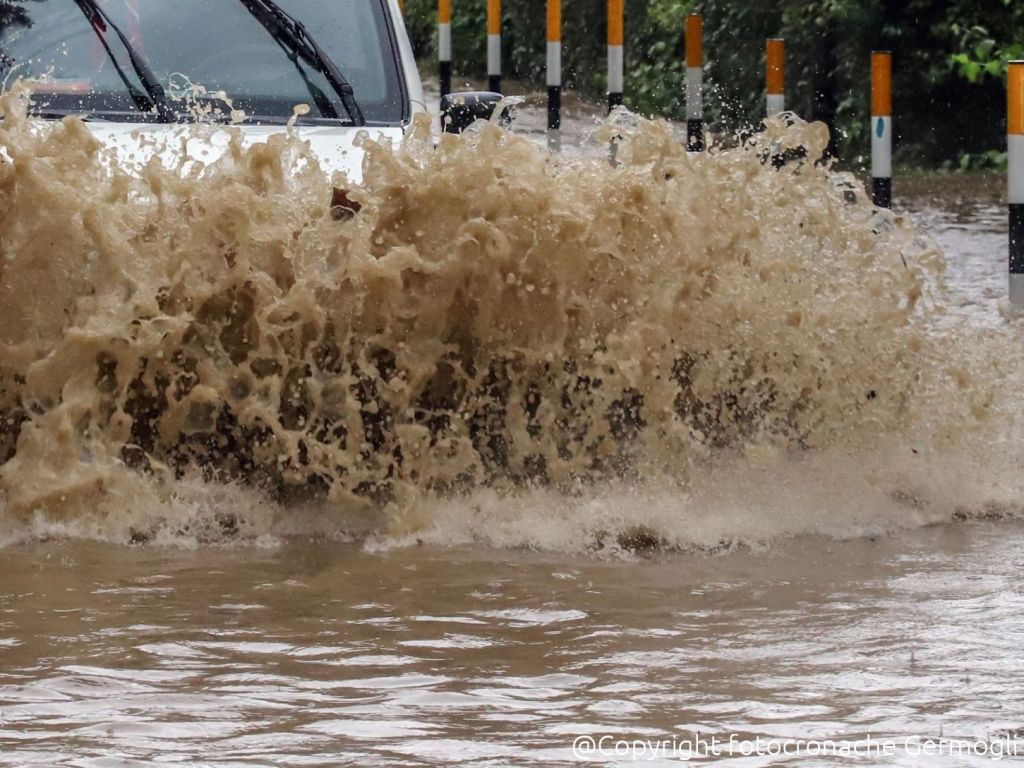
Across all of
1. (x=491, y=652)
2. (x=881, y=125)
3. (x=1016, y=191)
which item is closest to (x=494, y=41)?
(x=881, y=125)

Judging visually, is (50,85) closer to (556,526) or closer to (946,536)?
(556,526)

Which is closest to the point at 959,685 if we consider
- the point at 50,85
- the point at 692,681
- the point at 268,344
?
the point at 692,681

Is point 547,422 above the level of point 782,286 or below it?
below

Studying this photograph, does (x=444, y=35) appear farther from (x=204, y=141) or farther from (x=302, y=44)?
(x=204, y=141)

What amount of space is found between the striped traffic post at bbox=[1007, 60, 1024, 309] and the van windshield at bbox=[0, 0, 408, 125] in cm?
294

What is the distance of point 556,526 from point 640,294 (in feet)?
2.42

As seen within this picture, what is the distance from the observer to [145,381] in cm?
548

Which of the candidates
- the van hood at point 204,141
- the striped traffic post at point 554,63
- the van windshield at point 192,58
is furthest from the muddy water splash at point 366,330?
the striped traffic post at point 554,63

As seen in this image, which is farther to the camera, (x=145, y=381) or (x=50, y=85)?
(x=50, y=85)

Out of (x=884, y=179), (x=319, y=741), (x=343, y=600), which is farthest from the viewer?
(x=884, y=179)

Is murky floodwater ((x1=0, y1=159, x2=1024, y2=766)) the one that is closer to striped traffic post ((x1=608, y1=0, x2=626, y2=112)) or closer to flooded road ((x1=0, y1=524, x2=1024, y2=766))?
flooded road ((x1=0, y1=524, x2=1024, y2=766))

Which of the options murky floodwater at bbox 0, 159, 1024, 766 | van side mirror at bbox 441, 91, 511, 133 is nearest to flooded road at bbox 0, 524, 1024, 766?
murky floodwater at bbox 0, 159, 1024, 766

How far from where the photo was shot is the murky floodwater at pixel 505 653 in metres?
3.59

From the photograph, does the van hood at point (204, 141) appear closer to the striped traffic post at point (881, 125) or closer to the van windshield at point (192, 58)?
the van windshield at point (192, 58)
